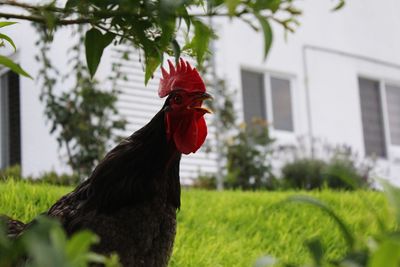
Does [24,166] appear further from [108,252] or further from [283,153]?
[108,252]

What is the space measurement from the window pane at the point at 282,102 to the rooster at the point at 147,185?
39.8ft

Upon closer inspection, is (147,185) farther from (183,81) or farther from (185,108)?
(183,81)

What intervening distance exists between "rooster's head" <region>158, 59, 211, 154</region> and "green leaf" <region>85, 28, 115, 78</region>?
3.20ft

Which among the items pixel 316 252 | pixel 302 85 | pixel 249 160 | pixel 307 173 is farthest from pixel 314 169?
pixel 316 252

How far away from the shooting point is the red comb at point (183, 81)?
9.70 feet

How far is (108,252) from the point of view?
2705 millimetres

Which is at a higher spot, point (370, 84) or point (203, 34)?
point (370, 84)

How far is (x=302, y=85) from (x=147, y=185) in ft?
39.8

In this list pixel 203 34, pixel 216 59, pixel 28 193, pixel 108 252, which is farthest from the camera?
pixel 216 59

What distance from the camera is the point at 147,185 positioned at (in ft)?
9.48

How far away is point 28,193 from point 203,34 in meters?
3.57

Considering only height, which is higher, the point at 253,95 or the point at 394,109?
the point at 253,95

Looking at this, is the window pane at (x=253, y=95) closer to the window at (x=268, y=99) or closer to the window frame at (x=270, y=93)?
the window at (x=268, y=99)

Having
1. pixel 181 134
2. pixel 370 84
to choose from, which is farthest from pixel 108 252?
pixel 370 84
